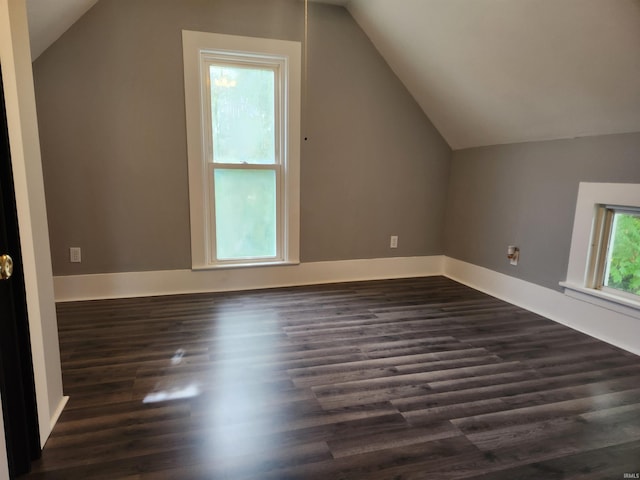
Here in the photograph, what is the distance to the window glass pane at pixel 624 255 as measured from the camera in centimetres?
241

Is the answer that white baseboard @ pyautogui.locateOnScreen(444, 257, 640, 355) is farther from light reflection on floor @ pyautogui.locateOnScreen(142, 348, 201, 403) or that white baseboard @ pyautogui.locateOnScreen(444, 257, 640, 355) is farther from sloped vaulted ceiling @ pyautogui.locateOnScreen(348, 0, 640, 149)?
light reflection on floor @ pyautogui.locateOnScreen(142, 348, 201, 403)

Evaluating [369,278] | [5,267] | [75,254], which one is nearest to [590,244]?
[369,278]

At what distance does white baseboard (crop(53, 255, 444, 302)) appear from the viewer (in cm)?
309

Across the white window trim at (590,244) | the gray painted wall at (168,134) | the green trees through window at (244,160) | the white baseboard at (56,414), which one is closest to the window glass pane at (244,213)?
the green trees through window at (244,160)

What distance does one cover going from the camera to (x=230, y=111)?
3227 mm

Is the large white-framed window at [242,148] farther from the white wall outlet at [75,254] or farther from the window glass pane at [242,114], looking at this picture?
the white wall outlet at [75,254]

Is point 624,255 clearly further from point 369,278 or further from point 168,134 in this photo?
point 168,134

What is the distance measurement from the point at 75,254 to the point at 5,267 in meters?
2.12

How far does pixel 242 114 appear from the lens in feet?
10.7

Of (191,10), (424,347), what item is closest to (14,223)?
(424,347)

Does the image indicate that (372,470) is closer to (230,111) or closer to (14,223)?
(14,223)

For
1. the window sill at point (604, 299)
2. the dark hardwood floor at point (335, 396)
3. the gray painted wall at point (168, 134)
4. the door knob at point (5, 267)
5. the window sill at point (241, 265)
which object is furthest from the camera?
the window sill at point (241, 265)

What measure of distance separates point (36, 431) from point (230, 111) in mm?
2601

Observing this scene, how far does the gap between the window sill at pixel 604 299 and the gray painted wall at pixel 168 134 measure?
1.67 metres
